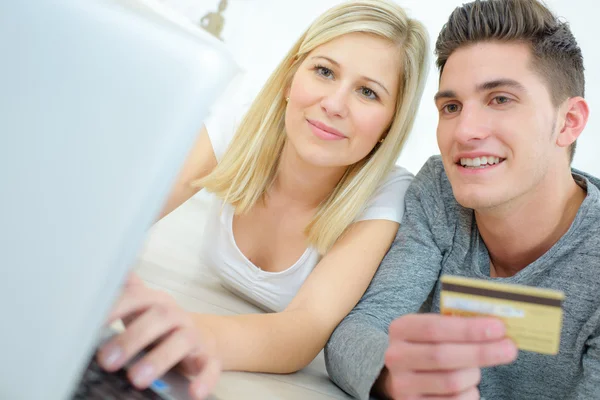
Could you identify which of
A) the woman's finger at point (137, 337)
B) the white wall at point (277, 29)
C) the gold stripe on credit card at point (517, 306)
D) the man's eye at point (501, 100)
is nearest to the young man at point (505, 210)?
the man's eye at point (501, 100)

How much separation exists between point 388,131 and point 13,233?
52.7 inches

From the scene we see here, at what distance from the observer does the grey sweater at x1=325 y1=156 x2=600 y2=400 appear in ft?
3.84

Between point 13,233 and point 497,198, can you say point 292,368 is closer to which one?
point 497,198

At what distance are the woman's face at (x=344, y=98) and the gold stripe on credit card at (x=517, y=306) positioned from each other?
83cm

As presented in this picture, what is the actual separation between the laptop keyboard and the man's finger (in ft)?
1.25

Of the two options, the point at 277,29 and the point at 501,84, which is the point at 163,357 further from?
the point at 277,29

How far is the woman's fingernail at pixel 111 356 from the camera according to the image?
2.07 ft

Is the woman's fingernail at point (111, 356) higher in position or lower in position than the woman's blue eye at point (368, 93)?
lower

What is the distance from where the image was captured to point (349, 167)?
5.67 ft

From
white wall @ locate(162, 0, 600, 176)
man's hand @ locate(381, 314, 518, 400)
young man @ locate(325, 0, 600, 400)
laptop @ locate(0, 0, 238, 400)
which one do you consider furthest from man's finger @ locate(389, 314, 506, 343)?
white wall @ locate(162, 0, 600, 176)

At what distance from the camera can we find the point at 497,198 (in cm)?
133

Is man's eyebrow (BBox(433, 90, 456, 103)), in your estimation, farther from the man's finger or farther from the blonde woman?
the man's finger

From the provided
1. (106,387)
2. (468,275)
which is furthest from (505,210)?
(106,387)

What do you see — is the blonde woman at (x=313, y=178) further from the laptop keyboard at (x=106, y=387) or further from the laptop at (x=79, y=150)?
the laptop at (x=79, y=150)
